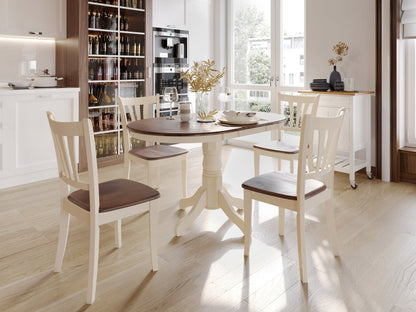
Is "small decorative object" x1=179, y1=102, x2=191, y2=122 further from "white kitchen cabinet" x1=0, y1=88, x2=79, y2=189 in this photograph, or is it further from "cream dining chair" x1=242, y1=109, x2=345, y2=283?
"white kitchen cabinet" x1=0, y1=88, x2=79, y2=189

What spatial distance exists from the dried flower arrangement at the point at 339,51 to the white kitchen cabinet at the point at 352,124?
0.55 meters

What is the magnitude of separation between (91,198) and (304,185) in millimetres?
1099

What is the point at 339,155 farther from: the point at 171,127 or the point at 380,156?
the point at 171,127

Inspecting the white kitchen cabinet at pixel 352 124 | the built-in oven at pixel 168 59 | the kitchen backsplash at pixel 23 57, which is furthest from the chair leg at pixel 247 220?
the kitchen backsplash at pixel 23 57

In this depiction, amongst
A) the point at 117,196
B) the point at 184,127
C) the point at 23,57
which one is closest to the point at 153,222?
the point at 117,196

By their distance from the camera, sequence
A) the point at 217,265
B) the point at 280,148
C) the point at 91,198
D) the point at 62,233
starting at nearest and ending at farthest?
the point at 91,198
the point at 62,233
the point at 217,265
the point at 280,148

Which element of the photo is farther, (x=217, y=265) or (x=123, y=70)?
(x=123, y=70)

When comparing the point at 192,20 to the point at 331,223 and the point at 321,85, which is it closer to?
the point at 321,85

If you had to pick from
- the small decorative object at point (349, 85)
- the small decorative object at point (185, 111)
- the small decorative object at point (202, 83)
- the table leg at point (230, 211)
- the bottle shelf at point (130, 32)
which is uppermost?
the bottle shelf at point (130, 32)

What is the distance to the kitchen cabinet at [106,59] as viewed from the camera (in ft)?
14.6

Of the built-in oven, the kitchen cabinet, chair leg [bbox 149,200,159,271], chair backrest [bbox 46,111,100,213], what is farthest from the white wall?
chair backrest [bbox 46,111,100,213]

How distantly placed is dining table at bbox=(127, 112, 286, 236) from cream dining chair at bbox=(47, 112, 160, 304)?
36 cm

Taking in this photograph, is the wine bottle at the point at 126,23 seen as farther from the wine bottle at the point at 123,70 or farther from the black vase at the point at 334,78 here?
the black vase at the point at 334,78

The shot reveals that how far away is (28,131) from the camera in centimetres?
403
